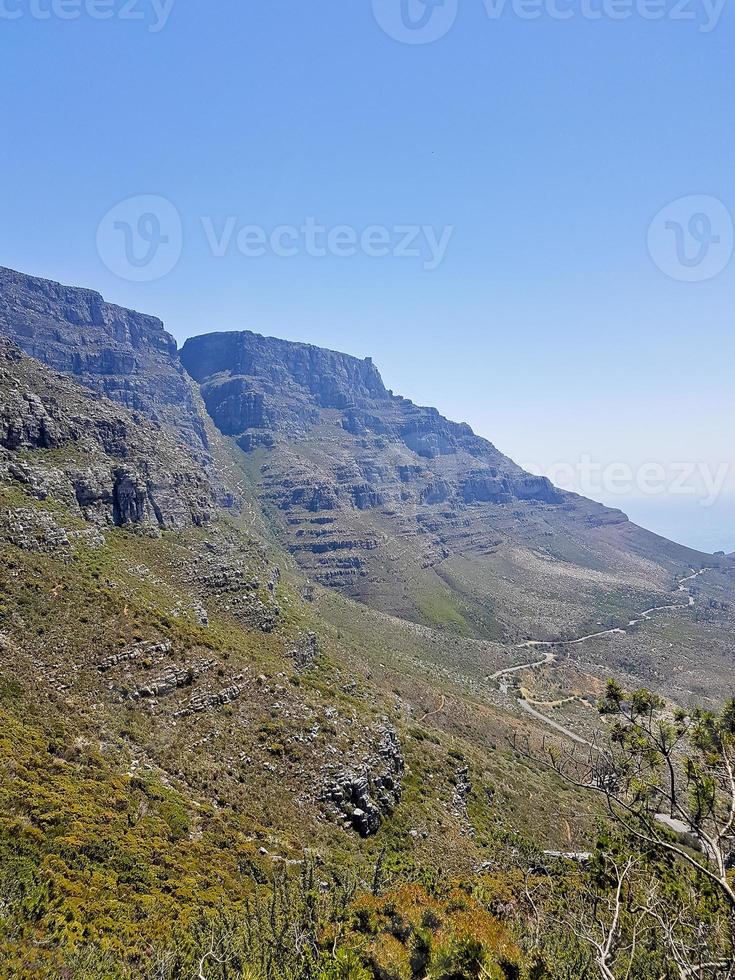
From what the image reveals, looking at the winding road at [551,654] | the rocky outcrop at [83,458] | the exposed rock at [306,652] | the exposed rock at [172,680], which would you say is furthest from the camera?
the winding road at [551,654]

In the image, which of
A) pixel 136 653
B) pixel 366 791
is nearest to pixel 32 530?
pixel 136 653

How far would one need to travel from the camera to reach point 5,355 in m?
64.4

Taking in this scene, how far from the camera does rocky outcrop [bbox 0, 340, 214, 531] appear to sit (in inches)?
2056

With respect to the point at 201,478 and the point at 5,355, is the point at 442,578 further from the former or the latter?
the point at 5,355

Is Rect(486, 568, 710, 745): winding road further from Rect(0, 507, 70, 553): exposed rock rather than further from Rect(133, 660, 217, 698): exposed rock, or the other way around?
Rect(0, 507, 70, 553): exposed rock

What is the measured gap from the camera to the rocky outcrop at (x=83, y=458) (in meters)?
52.2

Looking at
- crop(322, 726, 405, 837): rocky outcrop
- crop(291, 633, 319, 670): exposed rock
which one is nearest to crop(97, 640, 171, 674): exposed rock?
crop(291, 633, 319, 670): exposed rock

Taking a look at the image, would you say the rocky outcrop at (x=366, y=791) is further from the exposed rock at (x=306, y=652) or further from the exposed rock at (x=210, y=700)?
the exposed rock at (x=306, y=652)

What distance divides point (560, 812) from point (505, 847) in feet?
52.5

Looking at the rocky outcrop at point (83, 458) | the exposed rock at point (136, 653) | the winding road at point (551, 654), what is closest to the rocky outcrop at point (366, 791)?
the exposed rock at point (136, 653)

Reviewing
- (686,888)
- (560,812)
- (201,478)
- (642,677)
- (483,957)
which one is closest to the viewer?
(483,957)

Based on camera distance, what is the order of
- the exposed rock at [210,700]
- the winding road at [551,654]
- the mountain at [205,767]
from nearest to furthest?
the mountain at [205,767], the exposed rock at [210,700], the winding road at [551,654]

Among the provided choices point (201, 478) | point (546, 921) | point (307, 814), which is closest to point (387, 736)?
point (307, 814)

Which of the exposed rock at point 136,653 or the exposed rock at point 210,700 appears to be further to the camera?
the exposed rock at point 210,700
